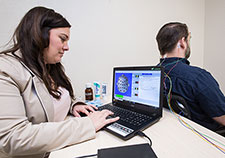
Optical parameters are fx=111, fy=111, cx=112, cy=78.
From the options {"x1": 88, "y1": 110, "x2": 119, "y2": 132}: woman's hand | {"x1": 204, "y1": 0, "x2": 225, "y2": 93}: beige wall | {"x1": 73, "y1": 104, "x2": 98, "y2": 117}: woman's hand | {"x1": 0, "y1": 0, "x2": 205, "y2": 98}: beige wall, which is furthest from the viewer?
{"x1": 204, "y1": 0, "x2": 225, "y2": 93}: beige wall

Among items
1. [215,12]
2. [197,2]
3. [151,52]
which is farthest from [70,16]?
[215,12]

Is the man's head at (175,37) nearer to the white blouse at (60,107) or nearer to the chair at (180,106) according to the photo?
the chair at (180,106)

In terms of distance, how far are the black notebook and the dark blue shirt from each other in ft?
2.02

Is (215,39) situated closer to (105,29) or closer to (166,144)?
(105,29)

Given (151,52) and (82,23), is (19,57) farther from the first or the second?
(151,52)

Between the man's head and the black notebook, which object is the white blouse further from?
the man's head

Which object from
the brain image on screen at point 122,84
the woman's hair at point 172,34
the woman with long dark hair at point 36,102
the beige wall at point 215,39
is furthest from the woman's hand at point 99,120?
the beige wall at point 215,39

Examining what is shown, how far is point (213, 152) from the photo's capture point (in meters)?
0.38

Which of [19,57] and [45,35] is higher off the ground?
[45,35]

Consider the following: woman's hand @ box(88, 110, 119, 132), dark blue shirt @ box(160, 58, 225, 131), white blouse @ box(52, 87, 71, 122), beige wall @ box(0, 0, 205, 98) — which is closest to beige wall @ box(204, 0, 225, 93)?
beige wall @ box(0, 0, 205, 98)

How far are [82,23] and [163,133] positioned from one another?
1392 millimetres

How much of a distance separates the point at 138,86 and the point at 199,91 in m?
0.44

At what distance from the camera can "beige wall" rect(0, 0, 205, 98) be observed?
1.22 m

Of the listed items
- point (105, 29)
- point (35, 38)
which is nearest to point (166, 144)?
point (35, 38)
